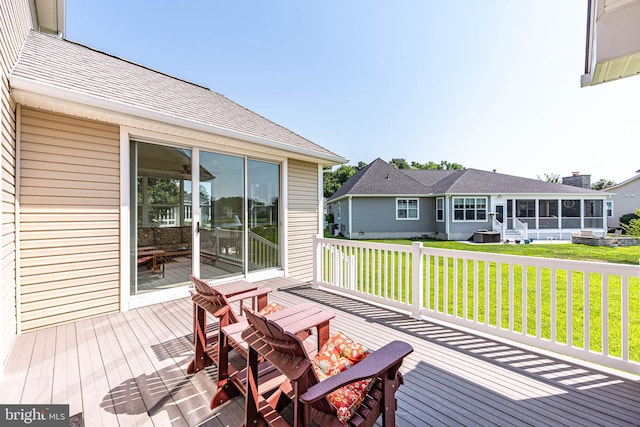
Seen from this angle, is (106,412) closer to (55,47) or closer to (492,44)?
(55,47)

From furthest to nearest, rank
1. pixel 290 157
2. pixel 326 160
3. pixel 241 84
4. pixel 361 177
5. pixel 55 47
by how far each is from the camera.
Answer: pixel 361 177 < pixel 241 84 < pixel 326 160 < pixel 290 157 < pixel 55 47

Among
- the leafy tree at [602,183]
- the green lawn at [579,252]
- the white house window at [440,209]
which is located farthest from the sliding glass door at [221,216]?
the leafy tree at [602,183]

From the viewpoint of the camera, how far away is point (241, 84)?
10.3 metres

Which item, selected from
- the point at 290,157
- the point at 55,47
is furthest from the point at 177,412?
the point at 55,47

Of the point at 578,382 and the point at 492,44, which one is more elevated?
the point at 492,44

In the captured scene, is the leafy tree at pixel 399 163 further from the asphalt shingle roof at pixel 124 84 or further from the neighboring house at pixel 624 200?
the asphalt shingle roof at pixel 124 84

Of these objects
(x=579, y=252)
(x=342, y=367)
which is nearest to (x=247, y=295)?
(x=342, y=367)

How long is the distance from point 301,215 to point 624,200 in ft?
92.7

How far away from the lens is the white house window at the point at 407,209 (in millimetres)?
16719

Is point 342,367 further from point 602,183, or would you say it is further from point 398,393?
point 602,183

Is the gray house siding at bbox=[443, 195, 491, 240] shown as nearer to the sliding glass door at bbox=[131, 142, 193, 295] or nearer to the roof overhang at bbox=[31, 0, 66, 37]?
the sliding glass door at bbox=[131, 142, 193, 295]

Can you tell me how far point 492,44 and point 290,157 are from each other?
7.11 metres

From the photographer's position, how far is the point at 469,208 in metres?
15.7

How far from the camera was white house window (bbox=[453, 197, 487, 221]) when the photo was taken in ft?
51.1
